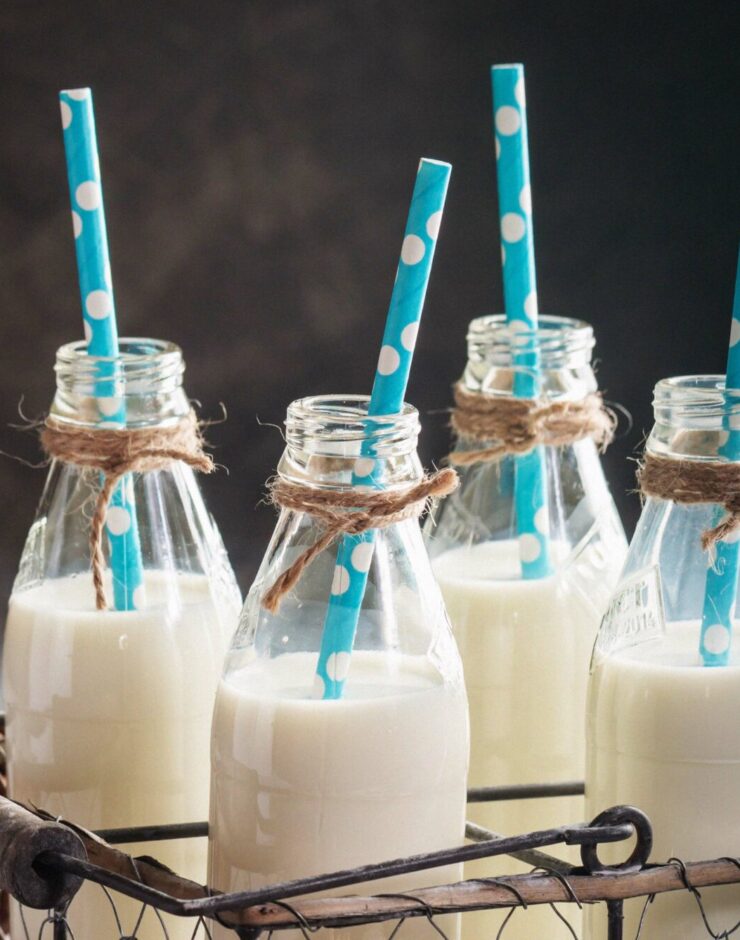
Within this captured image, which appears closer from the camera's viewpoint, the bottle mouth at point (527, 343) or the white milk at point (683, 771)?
the white milk at point (683, 771)

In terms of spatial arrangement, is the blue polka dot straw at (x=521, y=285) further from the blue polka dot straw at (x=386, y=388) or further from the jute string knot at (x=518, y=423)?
the blue polka dot straw at (x=386, y=388)

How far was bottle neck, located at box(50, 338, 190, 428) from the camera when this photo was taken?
2.17ft

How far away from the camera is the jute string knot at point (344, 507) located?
56 centimetres

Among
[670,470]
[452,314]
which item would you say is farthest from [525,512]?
[452,314]

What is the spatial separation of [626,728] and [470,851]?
0.41 ft

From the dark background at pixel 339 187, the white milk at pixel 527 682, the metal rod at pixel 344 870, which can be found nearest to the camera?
the metal rod at pixel 344 870

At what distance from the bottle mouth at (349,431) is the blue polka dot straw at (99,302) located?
0.13 meters

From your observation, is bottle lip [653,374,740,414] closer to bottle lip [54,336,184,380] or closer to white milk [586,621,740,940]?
white milk [586,621,740,940]

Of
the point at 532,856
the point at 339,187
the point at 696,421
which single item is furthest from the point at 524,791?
the point at 339,187

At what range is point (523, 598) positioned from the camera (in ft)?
2.33

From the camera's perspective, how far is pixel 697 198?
4.64ft

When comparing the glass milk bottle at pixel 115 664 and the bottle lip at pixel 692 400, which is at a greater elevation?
the bottle lip at pixel 692 400

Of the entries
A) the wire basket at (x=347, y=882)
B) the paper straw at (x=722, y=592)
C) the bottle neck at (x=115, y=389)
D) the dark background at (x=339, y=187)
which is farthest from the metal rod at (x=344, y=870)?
the dark background at (x=339, y=187)

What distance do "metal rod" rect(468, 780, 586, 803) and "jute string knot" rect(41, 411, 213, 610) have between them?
0.18 metres
